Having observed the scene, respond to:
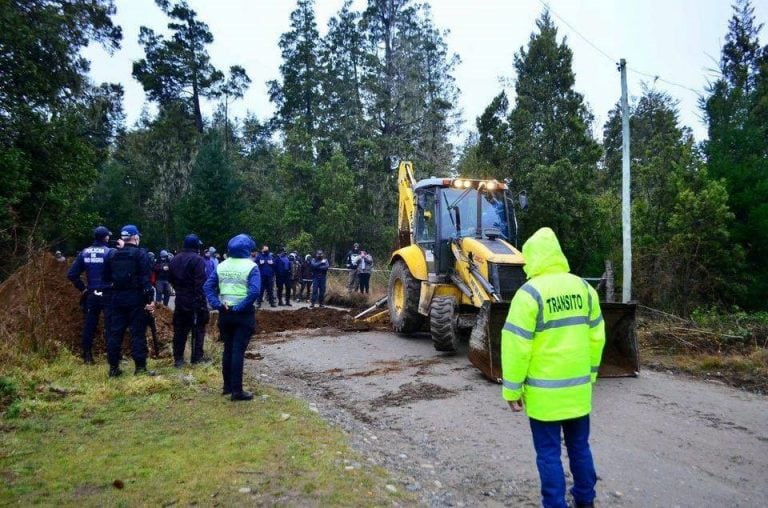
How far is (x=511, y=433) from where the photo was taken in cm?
572

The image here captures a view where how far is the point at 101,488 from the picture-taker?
3.95 meters

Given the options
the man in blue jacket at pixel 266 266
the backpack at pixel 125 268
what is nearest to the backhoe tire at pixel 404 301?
the backpack at pixel 125 268

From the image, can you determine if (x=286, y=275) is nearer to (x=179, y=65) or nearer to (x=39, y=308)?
(x=39, y=308)

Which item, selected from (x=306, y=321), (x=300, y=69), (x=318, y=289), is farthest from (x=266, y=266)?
(x=300, y=69)

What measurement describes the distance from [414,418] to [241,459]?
234cm

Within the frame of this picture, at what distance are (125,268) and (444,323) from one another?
15.9 ft

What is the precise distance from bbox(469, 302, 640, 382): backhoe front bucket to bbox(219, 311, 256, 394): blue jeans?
2986 mm

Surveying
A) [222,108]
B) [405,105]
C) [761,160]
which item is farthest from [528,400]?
[222,108]

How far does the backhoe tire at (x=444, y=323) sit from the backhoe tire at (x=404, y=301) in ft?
6.21

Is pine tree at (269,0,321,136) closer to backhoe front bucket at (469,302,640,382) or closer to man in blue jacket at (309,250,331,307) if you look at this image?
man in blue jacket at (309,250,331,307)

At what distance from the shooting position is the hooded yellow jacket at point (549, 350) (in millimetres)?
3629

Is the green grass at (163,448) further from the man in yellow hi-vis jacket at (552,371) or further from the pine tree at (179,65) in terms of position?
the pine tree at (179,65)

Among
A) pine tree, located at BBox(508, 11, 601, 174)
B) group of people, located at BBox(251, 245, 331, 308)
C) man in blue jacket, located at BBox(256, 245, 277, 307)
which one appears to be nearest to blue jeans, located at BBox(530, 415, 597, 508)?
group of people, located at BBox(251, 245, 331, 308)

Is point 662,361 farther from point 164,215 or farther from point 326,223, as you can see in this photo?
point 164,215
